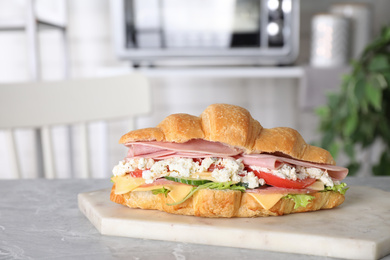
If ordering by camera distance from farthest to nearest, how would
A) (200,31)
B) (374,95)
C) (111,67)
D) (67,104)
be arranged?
(111,67)
(200,31)
(374,95)
(67,104)

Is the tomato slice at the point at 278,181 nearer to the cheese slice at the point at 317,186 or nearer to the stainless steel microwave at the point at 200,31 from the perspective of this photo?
the cheese slice at the point at 317,186

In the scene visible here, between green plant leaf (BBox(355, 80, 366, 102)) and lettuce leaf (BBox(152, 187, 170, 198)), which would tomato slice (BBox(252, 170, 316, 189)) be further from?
green plant leaf (BBox(355, 80, 366, 102))

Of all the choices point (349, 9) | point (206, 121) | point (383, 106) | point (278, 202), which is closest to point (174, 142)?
point (206, 121)

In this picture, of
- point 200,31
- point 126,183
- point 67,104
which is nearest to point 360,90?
point 200,31

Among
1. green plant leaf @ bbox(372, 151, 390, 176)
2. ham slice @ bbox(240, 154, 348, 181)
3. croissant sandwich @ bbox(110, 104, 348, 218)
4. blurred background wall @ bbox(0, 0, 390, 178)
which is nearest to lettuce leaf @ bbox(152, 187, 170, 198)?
croissant sandwich @ bbox(110, 104, 348, 218)

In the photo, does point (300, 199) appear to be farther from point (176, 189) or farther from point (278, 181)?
point (176, 189)

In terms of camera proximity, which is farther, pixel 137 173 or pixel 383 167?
pixel 383 167
